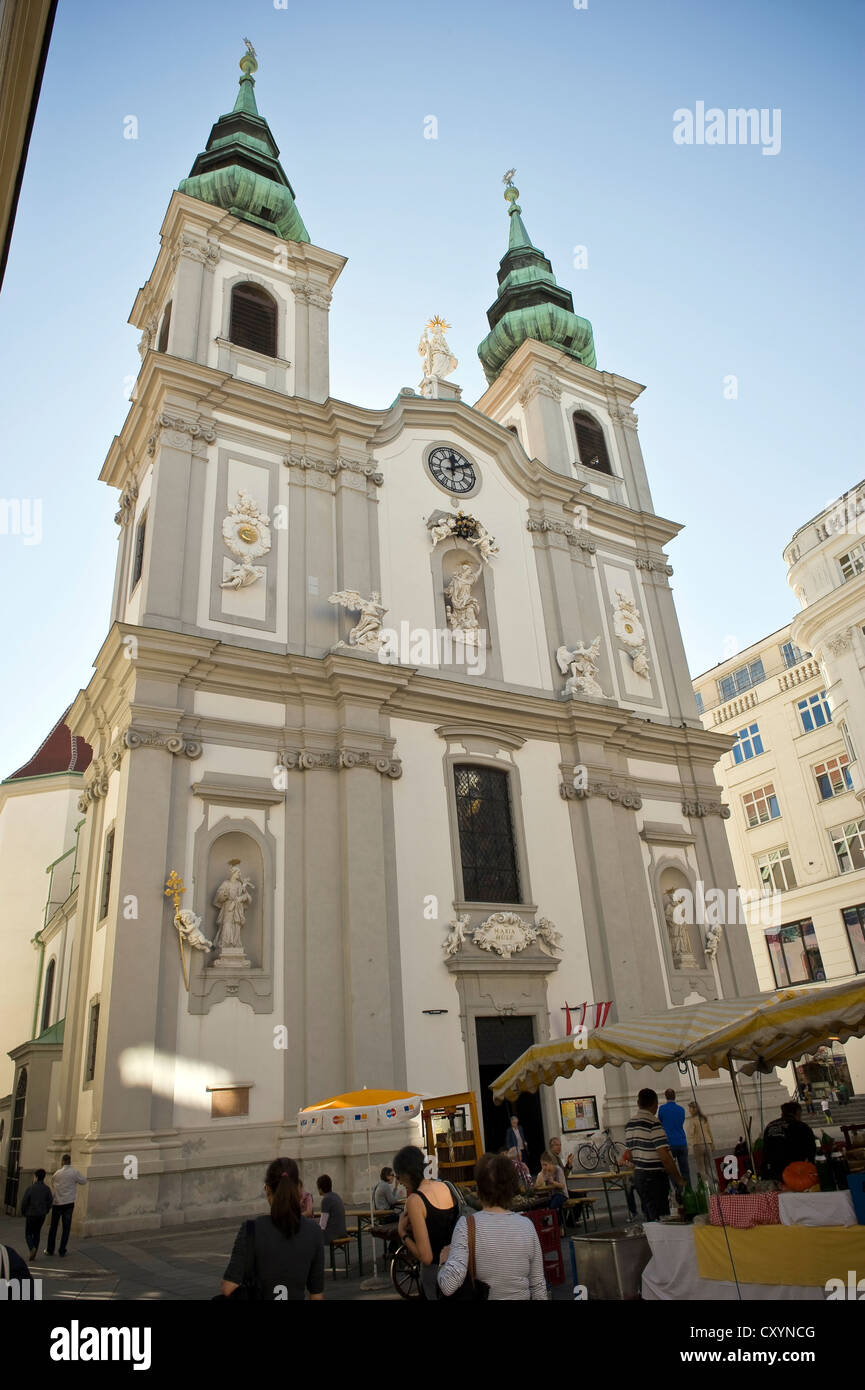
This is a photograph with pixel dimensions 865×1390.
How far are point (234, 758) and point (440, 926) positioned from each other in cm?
484

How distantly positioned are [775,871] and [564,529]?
17.9 metres

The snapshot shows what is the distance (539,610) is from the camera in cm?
→ 2231

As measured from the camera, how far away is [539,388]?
2612 centimetres

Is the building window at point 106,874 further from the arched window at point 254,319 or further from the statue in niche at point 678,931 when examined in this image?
the statue in niche at point 678,931

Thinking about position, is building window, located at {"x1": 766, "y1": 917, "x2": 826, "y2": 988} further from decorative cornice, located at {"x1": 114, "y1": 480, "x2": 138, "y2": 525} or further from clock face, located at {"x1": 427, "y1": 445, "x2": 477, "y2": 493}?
decorative cornice, located at {"x1": 114, "y1": 480, "x2": 138, "y2": 525}

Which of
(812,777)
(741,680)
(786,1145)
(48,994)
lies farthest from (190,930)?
(741,680)

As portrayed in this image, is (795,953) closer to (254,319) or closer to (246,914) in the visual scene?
(246,914)

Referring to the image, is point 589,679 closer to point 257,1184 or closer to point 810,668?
point 257,1184

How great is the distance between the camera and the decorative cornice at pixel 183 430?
61.3 feet

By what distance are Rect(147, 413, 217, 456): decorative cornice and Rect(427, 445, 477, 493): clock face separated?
18.1ft

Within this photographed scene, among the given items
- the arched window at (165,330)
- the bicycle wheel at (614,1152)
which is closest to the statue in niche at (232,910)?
the bicycle wheel at (614,1152)

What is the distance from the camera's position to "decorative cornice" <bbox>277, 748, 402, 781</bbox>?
1688cm

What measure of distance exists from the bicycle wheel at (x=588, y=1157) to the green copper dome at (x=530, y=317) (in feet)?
69.4
